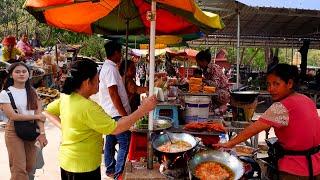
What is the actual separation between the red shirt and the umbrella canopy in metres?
1.30

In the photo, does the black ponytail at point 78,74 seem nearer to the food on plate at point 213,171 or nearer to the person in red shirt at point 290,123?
the food on plate at point 213,171

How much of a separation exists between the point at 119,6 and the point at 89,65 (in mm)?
3103

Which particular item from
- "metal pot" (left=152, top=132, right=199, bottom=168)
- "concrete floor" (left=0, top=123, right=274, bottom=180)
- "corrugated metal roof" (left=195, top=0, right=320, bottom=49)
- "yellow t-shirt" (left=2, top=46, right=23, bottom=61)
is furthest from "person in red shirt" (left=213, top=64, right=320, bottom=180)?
"yellow t-shirt" (left=2, top=46, right=23, bottom=61)

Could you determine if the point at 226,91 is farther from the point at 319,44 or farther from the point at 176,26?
the point at 319,44

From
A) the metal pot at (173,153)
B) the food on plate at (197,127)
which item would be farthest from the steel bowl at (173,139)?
the food on plate at (197,127)

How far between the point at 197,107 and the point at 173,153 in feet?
4.93

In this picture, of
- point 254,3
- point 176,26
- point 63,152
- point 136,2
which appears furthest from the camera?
point 254,3

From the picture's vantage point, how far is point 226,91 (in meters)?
5.97

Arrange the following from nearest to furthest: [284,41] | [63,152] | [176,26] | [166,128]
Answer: [63,152] → [166,128] → [176,26] → [284,41]

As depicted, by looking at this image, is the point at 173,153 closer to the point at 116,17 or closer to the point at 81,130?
the point at 81,130

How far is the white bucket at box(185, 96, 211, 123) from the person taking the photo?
4793 mm

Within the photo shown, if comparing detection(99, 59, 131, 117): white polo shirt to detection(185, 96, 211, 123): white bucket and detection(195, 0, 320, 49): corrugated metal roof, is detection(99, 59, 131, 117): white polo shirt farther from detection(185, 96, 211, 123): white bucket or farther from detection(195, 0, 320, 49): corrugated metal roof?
detection(195, 0, 320, 49): corrugated metal roof

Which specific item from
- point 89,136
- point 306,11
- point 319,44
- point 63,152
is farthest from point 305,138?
point 319,44

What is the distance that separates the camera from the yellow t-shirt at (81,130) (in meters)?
2.95
